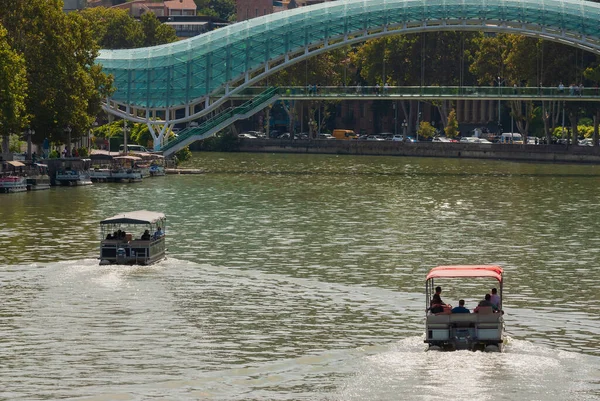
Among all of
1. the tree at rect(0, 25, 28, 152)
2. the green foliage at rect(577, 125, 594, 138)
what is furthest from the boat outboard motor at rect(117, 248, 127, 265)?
the green foliage at rect(577, 125, 594, 138)

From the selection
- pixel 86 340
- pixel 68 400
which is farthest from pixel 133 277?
pixel 68 400

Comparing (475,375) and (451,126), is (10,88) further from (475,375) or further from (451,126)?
(451,126)

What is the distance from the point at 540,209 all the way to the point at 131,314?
46.1 m

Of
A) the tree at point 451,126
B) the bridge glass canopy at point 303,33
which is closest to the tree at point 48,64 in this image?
the bridge glass canopy at point 303,33

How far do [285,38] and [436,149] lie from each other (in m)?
31.2

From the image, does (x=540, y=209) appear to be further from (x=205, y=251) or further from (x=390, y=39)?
(x=390, y=39)

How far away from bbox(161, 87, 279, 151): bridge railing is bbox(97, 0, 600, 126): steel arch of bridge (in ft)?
5.11

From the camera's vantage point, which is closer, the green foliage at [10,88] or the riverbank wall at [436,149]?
the green foliage at [10,88]

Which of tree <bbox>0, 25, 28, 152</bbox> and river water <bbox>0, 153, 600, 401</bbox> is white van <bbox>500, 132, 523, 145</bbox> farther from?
river water <bbox>0, 153, 600, 401</bbox>

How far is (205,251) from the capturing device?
6662cm

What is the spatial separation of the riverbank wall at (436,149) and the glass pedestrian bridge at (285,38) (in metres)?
15.1

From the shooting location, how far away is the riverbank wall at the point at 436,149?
511ft

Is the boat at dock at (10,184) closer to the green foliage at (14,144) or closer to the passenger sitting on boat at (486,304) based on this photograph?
the green foliage at (14,144)

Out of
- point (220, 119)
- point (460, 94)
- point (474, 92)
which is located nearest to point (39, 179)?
point (220, 119)
